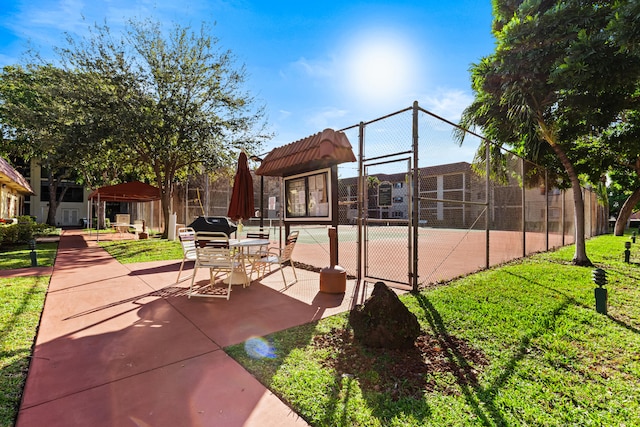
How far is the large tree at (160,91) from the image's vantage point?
1244cm

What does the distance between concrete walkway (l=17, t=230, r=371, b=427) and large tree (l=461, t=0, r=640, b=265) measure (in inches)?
209

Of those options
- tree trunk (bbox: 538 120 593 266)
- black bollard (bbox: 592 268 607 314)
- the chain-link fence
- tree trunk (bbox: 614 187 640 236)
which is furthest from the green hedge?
tree trunk (bbox: 614 187 640 236)

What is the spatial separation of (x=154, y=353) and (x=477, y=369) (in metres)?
3.00

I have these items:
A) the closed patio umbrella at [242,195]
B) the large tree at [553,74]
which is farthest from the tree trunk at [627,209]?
the closed patio umbrella at [242,195]

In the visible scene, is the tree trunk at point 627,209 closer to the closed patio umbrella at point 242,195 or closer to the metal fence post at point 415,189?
the metal fence post at point 415,189

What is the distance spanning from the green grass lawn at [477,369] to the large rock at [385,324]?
0.40 ft

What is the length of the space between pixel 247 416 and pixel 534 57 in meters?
7.38

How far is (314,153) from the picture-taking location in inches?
227

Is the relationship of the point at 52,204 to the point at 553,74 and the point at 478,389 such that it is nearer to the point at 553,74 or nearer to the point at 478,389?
the point at 478,389

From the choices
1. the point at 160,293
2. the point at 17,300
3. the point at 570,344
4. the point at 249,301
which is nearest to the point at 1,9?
the point at 17,300

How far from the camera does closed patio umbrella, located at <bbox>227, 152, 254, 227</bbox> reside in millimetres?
6355

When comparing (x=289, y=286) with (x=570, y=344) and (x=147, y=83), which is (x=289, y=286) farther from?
(x=147, y=83)

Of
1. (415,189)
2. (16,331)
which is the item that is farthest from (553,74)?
(16,331)

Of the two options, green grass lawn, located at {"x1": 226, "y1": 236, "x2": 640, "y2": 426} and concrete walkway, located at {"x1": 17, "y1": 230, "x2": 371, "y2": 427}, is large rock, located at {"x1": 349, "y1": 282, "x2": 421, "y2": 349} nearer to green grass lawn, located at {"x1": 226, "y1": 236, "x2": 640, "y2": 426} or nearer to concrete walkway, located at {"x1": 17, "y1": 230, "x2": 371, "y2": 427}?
green grass lawn, located at {"x1": 226, "y1": 236, "x2": 640, "y2": 426}
